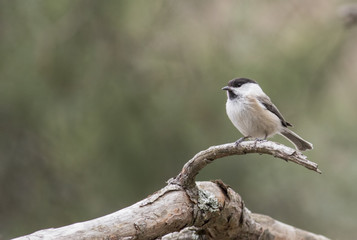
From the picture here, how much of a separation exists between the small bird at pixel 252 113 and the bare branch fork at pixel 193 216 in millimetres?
586

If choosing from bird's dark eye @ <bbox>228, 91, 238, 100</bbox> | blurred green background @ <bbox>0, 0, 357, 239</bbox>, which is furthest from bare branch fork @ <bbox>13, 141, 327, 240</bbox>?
blurred green background @ <bbox>0, 0, 357, 239</bbox>

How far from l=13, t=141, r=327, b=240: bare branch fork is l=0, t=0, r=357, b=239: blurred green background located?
1534 millimetres

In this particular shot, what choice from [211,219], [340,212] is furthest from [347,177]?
[211,219]

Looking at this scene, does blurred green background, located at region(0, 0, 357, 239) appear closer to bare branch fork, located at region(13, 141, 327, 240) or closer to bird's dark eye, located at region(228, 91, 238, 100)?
bird's dark eye, located at region(228, 91, 238, 100)

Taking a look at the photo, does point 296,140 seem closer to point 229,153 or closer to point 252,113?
point 252,113

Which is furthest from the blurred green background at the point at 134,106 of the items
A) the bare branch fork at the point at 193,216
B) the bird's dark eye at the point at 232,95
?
the bare branch fork at the point at 193,216

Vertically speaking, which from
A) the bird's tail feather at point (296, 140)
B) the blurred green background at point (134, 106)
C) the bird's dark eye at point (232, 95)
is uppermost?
the blurred green background at point (134, 106)

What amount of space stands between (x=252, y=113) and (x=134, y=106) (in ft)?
4.41

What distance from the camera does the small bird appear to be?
10.5 ft

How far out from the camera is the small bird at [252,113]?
10.5ft

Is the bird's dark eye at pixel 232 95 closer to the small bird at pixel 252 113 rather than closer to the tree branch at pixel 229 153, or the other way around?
the small bird at pixel 252 113

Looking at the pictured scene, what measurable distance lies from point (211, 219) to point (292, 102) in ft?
7.15

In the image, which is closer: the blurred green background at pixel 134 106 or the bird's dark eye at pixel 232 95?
the bird's dark eye at pixel 232 95

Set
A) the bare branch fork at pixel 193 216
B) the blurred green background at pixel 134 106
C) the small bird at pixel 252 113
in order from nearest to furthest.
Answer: the bare branch fork at pixel 193 216 → the small bird at pixel 252 113 → the blurred green background at pixel 134 106
